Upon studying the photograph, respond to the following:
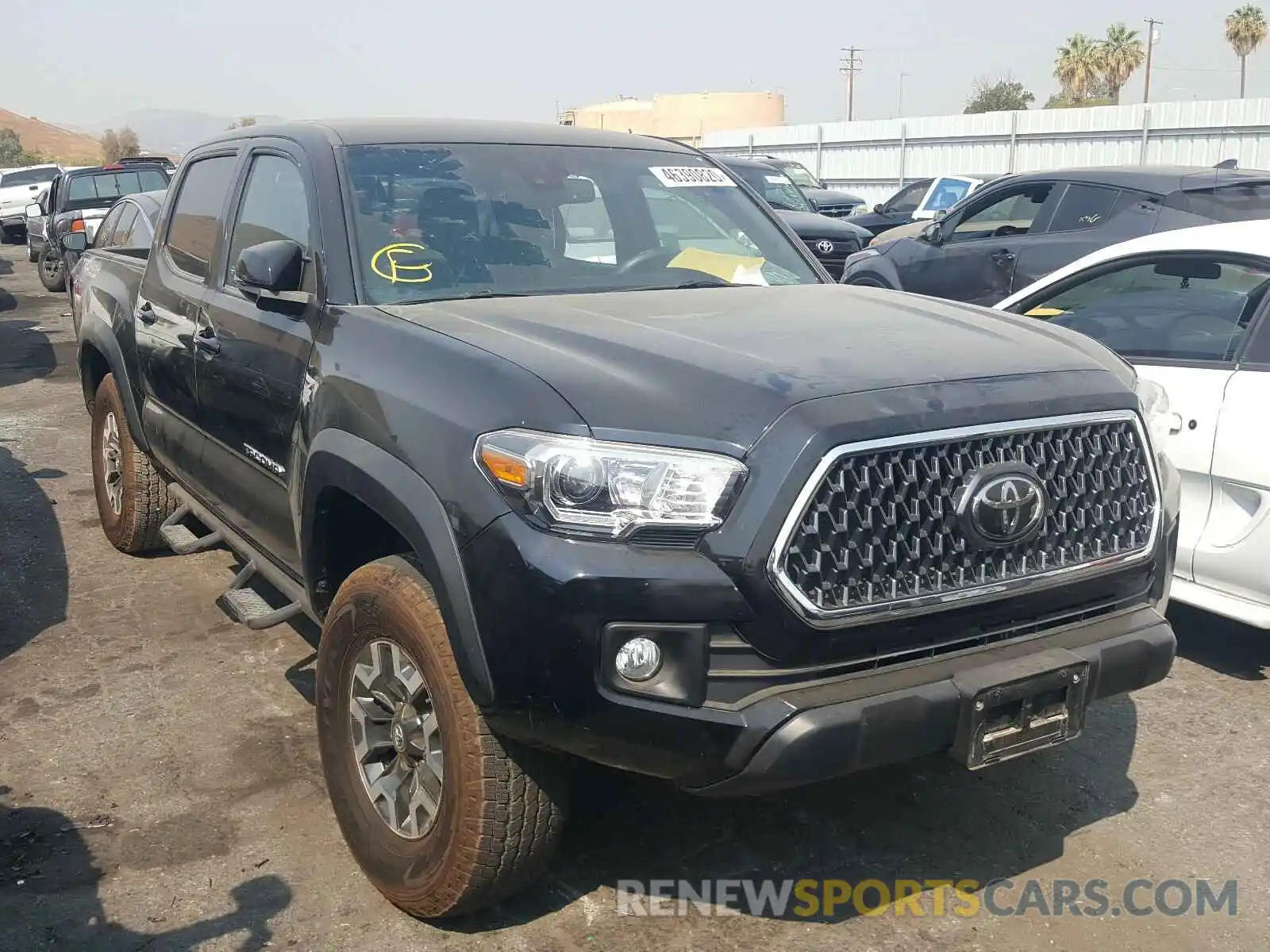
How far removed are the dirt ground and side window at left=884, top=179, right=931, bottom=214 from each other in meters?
15.1

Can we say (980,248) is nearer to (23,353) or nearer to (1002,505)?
(1002,505)

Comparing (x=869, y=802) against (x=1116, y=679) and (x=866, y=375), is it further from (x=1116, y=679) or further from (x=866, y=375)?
(x=866, y=375)

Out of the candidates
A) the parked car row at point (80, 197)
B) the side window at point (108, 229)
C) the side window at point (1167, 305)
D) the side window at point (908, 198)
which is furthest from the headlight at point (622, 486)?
the side window at point (908, 198)

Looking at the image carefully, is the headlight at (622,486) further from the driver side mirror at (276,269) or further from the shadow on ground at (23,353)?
the shadow on ground at (23,353)

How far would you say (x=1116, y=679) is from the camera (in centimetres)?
291

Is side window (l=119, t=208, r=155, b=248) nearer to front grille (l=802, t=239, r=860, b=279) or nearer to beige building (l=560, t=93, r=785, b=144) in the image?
front grille (l=802, t=239, r=860, b=279)

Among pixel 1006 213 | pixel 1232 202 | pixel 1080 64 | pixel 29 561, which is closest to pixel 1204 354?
pixel 1232 202

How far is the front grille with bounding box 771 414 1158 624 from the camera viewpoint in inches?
99.7

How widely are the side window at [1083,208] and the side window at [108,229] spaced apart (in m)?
6.44

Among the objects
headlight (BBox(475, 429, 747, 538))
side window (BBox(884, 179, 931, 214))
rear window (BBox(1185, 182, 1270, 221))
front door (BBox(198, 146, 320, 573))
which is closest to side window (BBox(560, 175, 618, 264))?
front door (BBox(198, 146, 320, 573))

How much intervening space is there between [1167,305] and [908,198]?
51.7 ft


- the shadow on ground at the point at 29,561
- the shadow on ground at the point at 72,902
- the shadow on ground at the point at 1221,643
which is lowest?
the shadow on ground at the point at 1221,643

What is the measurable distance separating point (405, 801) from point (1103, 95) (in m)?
68.7

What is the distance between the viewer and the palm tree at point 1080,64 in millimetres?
58469
